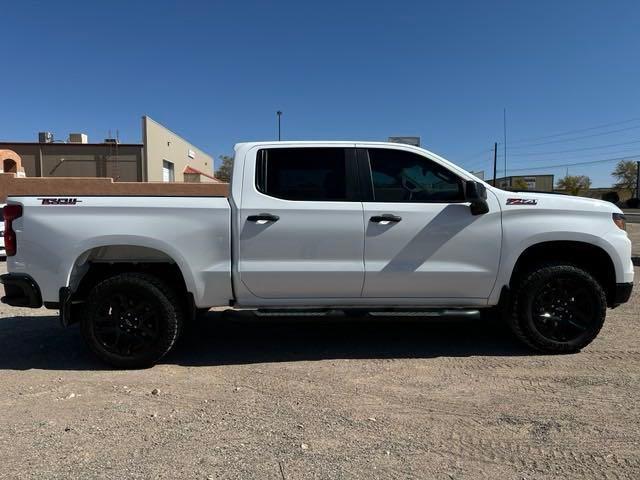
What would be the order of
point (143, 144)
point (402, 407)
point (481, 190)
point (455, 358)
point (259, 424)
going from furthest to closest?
point (143, 144)
point (455, 358)
point (481, 190)
point (402, 407)
point (259, 424)

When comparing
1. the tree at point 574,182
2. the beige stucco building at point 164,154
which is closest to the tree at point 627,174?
the tree at point 574,182

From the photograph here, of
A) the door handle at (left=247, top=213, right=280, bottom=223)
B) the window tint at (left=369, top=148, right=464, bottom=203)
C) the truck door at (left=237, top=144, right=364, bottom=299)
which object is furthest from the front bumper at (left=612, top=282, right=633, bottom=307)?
the door handle at (left=247, top=213, right=280, bottom=223)

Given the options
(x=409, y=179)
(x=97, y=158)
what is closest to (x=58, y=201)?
(x=409, y=179)

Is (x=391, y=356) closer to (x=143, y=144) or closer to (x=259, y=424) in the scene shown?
(x=259, y=424)

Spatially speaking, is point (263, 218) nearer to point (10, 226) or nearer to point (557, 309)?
point (10, 226)

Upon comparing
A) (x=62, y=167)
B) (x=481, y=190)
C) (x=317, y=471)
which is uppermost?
(x=62, y=167)

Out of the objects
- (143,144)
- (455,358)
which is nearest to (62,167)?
(143,144)

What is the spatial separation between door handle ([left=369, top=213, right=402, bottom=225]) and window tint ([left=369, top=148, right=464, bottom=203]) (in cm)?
18

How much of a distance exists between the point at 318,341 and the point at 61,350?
2658 mm

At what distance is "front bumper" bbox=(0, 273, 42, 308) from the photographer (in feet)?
15.8

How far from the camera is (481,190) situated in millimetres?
4938

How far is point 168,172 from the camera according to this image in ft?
135

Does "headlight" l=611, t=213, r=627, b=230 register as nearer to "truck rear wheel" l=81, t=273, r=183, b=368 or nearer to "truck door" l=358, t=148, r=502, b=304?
"truck door" l=358, t=148, r=502, b=304

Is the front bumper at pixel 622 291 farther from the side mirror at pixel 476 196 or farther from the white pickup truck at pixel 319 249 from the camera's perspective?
the side mirror at pixel 476 196
